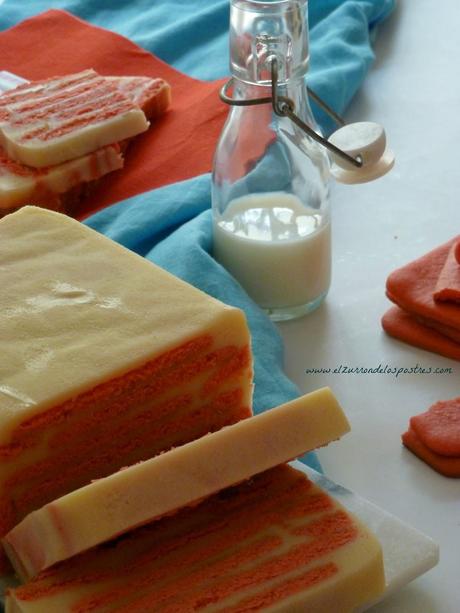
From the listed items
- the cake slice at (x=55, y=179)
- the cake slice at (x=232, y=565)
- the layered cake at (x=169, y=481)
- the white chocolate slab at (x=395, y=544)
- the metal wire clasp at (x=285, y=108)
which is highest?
the metal wire clasp at (x=285, y=108)

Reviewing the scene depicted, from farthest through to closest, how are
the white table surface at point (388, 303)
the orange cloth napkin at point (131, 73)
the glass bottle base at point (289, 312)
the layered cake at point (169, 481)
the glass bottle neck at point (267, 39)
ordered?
the orange cloth napkin at point (131, 73)
the glass bottle base at point (289, 312)
the glass bottle neck at point (267, 39)
the white table surface at point (388, 303)
the layered cake at point (169, 481)

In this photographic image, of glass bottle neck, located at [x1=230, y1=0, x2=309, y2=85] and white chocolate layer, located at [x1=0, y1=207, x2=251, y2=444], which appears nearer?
white chocolate layer, located at [x1=0, y1=207, x2=251, y2=444]

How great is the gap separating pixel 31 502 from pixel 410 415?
17.5 inches

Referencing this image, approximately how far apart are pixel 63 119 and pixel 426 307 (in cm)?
65

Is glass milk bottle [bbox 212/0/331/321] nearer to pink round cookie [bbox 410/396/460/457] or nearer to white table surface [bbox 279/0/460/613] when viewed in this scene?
white table surface [bbox 279/0/460/613]

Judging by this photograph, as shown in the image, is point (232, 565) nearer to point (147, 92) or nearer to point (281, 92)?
point (281, 92)

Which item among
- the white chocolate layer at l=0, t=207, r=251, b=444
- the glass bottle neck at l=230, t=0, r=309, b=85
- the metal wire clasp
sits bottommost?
the white chocolate layer at l=0, t=207, r=251, b=444

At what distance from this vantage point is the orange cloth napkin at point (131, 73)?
1.81 m

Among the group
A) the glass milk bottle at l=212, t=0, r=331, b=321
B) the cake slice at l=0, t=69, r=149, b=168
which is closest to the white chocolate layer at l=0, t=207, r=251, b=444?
the glass milk bottle at l=212, t=0, r=331, b=321

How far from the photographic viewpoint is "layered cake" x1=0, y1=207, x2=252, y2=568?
3.72 feet

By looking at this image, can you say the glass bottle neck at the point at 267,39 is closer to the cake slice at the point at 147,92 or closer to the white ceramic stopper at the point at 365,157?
the white ceramic stopper at the point at 365,157

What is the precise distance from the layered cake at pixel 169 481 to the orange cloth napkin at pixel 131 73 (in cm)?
73

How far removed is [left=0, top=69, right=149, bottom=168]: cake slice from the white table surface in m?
0.35

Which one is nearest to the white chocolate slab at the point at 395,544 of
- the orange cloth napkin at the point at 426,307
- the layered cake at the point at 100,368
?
the layered cake at the point at 100,368
